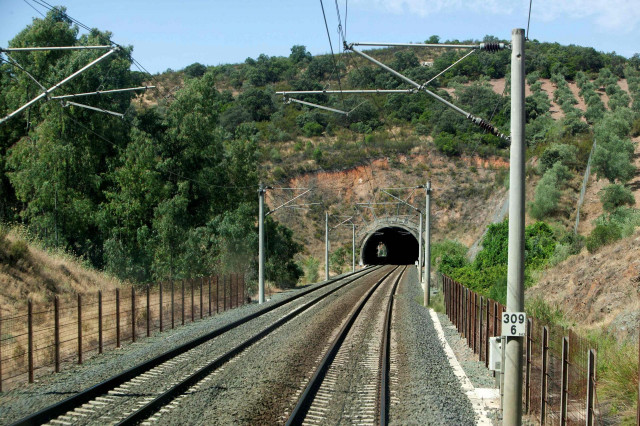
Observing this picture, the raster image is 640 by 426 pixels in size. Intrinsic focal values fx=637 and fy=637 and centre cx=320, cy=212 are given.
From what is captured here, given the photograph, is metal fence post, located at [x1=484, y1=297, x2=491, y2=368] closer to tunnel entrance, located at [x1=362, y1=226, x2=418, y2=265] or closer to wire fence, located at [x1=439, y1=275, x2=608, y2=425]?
wire fence, located at [x1=439, y1=275, x2=608, y2=425]

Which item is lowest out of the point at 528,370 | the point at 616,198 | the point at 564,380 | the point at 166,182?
the point at 528,370

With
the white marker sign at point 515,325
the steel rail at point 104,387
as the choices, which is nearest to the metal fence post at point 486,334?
the white marker sign at point 515,325

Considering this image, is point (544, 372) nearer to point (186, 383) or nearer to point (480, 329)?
point (480, 329)

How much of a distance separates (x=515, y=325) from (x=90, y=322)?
1759 centimetres

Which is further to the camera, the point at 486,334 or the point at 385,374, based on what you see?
the point at 486,334

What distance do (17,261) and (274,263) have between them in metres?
23.3

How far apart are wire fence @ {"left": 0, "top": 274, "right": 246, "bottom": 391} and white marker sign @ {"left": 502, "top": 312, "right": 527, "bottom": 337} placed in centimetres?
910

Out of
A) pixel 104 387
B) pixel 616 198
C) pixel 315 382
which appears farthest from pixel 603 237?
pixel 104 387

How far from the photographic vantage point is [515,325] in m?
9.30

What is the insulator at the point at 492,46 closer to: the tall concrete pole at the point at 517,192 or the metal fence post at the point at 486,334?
the tall concrete pole at the point at 517,192

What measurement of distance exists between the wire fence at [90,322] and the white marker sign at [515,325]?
9.10 m

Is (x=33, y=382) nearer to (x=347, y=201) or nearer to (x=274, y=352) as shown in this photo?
(x=274, y=352)

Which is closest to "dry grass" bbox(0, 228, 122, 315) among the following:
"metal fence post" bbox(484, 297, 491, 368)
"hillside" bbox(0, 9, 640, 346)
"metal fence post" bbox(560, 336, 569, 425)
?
"hillside" bbox(0, 9, 640, 346)

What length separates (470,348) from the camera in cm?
1880
